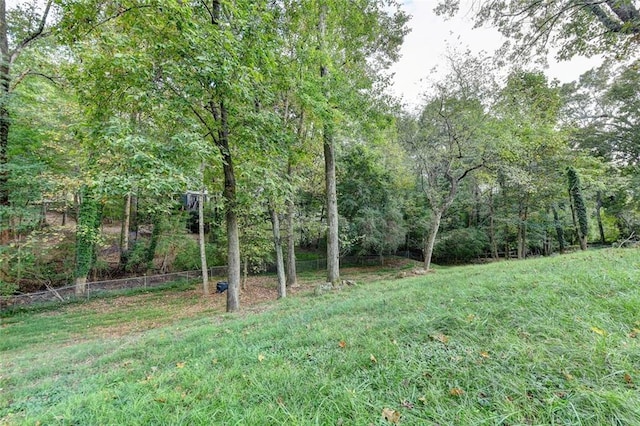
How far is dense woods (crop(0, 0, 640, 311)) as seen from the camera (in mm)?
4527

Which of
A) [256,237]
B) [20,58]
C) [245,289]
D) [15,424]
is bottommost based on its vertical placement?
[245,289]

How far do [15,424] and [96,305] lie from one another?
10210 millimetres

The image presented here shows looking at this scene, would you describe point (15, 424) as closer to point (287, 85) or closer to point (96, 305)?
point (287, 85)

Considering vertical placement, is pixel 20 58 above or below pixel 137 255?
above

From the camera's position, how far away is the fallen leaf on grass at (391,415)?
1.51m

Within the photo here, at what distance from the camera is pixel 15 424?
194 cm

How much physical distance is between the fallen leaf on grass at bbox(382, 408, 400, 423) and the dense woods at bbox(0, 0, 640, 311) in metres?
3.96

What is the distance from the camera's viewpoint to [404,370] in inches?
78.1

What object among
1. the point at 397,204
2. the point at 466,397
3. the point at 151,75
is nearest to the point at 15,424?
the point at 466,397

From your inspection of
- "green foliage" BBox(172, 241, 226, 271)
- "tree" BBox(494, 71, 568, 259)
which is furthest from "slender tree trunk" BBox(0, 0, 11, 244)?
"tree" BBox(494, 71, 568, 259)

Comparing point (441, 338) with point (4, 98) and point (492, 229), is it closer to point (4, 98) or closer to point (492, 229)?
point (4, 98)

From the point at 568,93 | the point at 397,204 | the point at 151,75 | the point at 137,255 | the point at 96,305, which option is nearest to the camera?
the point at 151,75

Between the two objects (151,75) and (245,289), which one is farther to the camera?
(245,289)

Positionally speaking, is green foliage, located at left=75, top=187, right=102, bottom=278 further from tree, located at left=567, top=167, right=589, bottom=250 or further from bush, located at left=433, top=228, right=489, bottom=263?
tree, located at left=567, top=167, right=589, bottom=250
